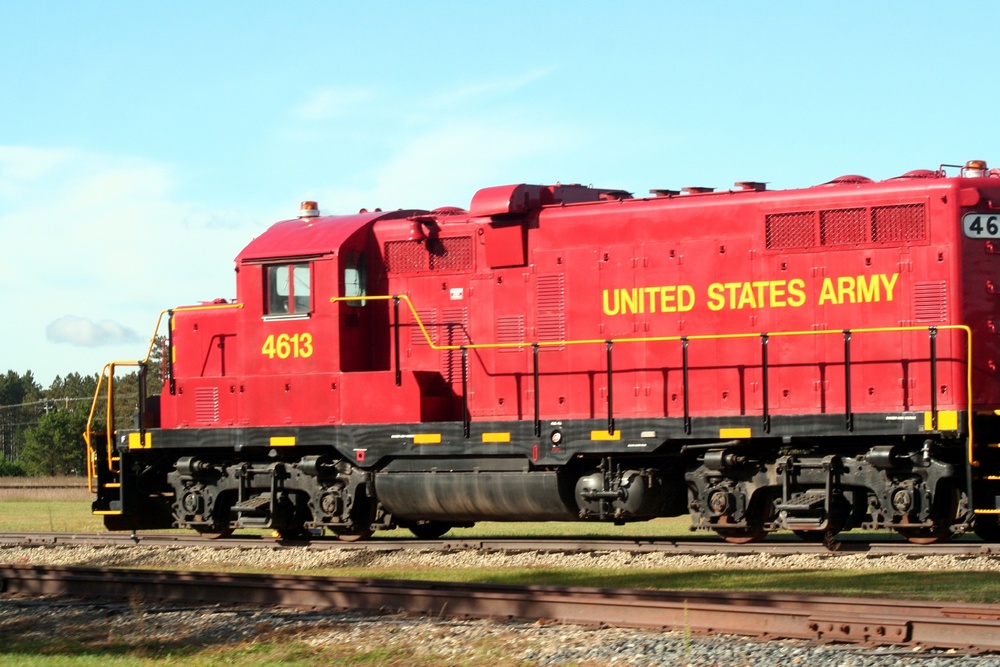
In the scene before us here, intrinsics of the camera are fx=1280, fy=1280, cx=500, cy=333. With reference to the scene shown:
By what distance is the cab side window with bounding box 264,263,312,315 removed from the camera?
1547cm

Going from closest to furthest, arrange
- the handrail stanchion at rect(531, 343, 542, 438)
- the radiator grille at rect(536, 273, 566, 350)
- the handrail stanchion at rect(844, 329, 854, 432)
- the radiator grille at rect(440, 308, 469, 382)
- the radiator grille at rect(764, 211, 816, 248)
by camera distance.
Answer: the handrail stanchion at rect(844, 329, 854, 432), the radiator grille at rect(764, 211, 816, 248), the handrail stanchion at rect(531, 343, 542, 438), the radiator grille at rect(536, 273, 566, 350), the radiator grille at rect(440, 308, 469, 382)

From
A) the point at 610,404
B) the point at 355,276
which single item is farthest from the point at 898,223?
the point at 355,276

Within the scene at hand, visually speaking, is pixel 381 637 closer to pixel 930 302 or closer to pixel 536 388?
pixel 536 388

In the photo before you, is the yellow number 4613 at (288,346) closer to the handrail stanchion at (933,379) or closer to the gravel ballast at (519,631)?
the gravel ballast at (519,631)

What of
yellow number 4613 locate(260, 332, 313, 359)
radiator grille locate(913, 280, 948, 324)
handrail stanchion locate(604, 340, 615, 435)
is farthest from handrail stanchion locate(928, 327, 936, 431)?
yellow number 4613 locate(260, 332, 313, 359)

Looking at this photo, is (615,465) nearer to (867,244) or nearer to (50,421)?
(867,244)

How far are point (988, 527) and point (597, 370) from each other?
172 inches

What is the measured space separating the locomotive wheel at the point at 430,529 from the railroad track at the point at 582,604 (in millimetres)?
5158

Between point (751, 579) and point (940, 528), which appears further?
point (940, 528)

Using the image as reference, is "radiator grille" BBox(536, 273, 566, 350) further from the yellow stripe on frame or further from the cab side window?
the yellow stripe on frame

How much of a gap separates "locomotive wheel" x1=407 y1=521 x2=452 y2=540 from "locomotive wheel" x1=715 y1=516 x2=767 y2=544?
14.3 ft

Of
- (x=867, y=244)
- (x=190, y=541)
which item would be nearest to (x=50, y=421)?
(x=190, y=541)

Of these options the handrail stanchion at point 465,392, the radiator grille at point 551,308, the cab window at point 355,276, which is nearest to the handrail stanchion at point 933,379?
Answer: the radiator grille at point 551,308

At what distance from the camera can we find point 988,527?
1296 centimetres
